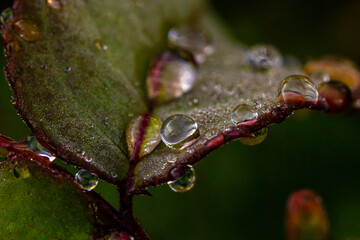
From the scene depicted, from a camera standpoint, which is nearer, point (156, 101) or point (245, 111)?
point (245, 111)

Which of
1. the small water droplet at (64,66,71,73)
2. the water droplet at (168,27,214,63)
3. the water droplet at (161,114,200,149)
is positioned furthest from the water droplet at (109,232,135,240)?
the water droplet at (168,27,214,63)

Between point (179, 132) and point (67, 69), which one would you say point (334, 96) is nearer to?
point (179, 132)

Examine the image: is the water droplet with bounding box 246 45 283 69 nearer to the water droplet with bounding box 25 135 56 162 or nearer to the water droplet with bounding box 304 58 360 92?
the water droplet with bounding box 304 58 360 92

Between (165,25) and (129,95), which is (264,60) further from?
(129,95)

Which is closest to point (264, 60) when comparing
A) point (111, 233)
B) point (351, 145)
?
point (351, 145)

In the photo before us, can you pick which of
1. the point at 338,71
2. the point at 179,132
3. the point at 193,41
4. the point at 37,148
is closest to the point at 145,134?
the point at 179,132

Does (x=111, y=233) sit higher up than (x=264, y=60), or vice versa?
(x=111, y=233)
